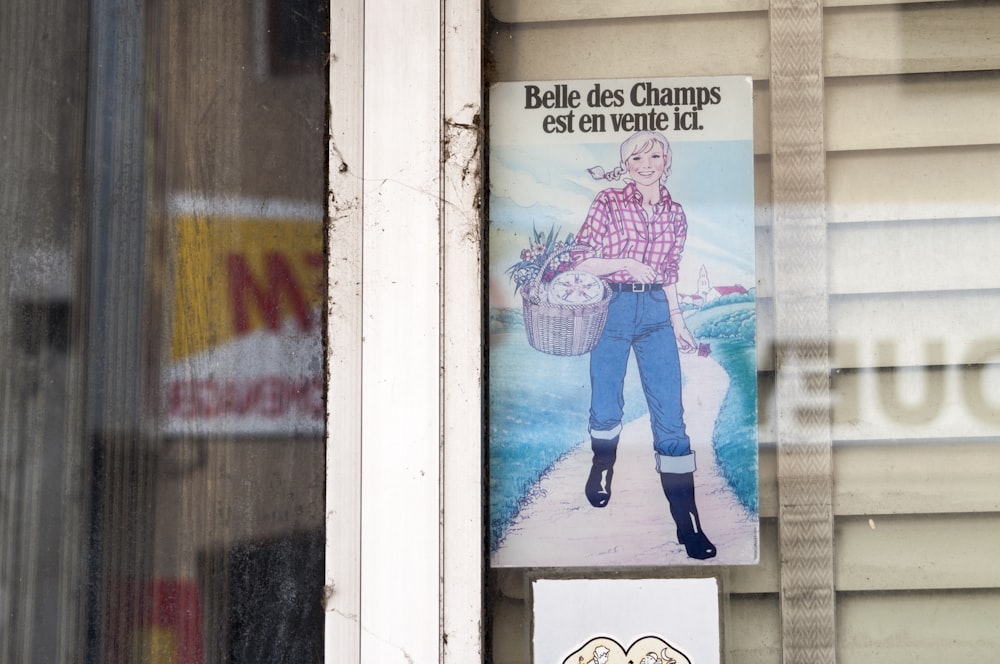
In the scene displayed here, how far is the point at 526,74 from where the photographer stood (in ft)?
4.98

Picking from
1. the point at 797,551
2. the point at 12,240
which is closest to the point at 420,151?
the point at 12,240

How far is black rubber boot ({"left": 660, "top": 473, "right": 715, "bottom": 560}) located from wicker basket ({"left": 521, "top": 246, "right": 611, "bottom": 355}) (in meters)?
0.33

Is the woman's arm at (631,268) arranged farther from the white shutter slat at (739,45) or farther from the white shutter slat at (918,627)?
the white shutter slat at (918,627)

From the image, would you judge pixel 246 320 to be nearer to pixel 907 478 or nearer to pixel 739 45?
pixel 739 45

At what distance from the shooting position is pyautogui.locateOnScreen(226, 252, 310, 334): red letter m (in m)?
1.47

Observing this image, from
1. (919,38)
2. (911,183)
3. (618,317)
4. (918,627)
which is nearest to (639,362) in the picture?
(618,317)

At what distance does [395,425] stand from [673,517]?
0.61 meters

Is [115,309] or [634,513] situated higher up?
[115,309]

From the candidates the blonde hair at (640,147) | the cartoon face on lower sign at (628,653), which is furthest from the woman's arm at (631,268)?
the cartoon face on lower sign at (628,653)

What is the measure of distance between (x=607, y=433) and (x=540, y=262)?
1.28 ft

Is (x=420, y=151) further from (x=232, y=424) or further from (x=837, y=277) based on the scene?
(x=837, y=277)

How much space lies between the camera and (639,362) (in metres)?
1.49

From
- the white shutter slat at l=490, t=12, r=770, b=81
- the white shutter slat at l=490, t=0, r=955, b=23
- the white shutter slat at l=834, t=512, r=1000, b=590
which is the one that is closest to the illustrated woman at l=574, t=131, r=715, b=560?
the white shutter slat at l=490, t=12, r=770, b=81

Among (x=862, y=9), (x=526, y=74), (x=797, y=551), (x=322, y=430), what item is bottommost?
(x=797, y=551)
